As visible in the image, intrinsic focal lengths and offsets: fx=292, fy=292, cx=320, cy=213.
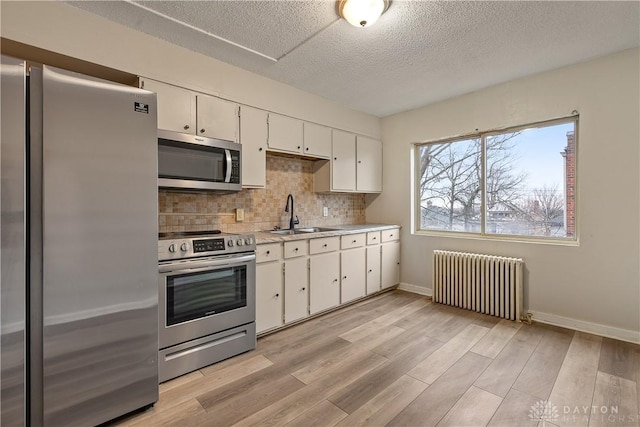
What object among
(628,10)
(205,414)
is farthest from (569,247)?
(205,414)

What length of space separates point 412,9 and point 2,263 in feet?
8.75

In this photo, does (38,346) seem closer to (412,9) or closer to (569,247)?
(412,9)

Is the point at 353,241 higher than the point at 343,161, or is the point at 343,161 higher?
the point at 343,161

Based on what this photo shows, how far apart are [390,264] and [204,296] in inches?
103


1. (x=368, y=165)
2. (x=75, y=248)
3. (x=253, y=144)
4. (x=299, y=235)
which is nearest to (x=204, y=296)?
(x=75, y=248)

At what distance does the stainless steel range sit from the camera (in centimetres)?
201

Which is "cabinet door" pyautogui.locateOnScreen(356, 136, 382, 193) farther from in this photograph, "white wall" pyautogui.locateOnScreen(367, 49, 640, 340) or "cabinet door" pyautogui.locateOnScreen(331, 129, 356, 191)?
"white wall" pyautogui.locateOnScreen(367, 49, 640, 340)

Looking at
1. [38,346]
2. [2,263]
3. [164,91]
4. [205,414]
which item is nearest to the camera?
[2,263]

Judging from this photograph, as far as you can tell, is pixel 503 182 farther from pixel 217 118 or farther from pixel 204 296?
pixel 204 296

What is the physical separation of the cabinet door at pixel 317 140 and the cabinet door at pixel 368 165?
0.58 m

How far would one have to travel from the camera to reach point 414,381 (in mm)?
2004

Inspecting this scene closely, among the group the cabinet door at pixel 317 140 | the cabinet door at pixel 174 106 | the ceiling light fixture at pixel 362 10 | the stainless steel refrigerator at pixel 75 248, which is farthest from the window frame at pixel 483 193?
the stainless steel refrigerator at pixel 75 248

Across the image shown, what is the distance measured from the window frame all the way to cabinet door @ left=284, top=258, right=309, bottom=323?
1902 mm

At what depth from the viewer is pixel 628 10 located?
1.98m
